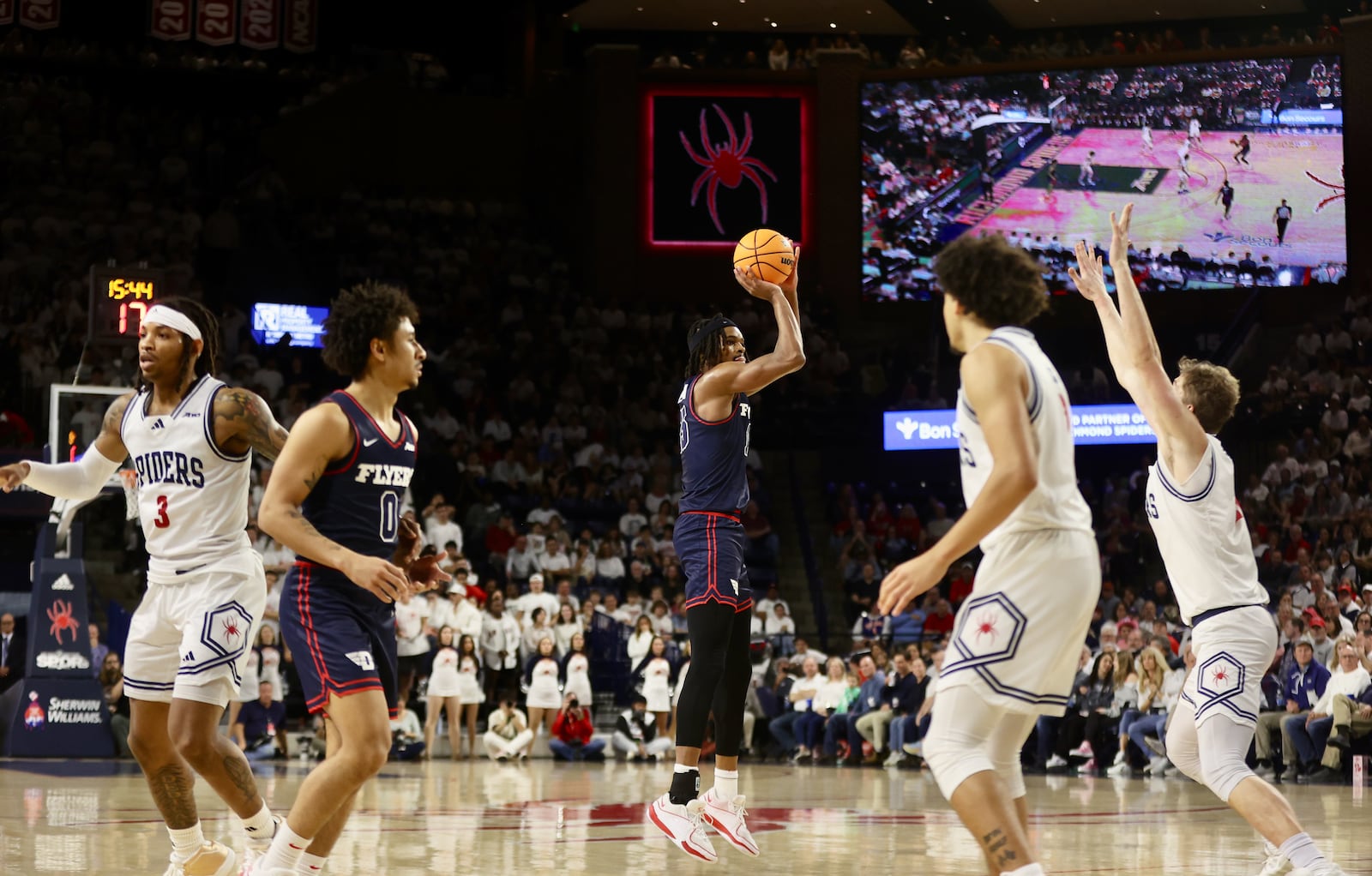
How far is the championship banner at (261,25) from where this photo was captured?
2703 centimetres

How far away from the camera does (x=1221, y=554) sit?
19.5 ft

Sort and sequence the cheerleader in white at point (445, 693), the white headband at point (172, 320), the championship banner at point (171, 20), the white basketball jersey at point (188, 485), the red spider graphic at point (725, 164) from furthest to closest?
the championship banner at point (171, 20)
the red spider graphic at point (725, 164)
the cheerleader in white at point (445, 693)
the white headband at point (172, 320)
the white basketball jersey at point (188, 485)

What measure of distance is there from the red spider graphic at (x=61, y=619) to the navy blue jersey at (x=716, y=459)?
940 cm

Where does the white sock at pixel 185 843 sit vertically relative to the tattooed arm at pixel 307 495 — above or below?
below

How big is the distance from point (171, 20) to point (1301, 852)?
25.4m

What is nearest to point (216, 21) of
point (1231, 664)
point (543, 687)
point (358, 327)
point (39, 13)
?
point (39, 13)

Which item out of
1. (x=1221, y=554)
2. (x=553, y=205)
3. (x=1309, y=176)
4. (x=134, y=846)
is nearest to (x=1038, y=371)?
(x=1221, y=554)

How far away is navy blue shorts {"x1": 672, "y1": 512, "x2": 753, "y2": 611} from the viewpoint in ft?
23.0

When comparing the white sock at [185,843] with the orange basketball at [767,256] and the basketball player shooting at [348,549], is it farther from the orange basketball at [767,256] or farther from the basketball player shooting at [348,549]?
the orange basketball at [767,256]

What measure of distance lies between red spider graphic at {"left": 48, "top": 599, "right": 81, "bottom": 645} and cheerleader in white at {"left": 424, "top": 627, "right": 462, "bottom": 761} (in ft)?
11.5

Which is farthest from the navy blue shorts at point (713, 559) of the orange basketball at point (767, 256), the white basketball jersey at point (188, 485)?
the white basketball jersey at point (188, 485)

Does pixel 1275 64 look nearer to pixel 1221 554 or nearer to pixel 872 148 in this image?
pixel 872 148

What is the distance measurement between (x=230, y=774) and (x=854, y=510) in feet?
53.6

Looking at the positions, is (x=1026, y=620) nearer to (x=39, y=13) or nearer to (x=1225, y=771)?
(x=1225, y=771)
